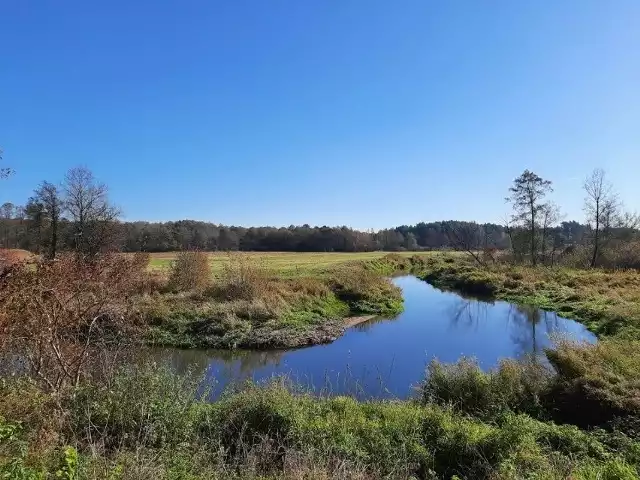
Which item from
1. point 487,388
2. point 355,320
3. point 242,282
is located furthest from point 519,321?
point 242,282

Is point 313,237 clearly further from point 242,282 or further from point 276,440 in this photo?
point 276,440

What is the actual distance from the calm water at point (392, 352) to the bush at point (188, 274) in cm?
843

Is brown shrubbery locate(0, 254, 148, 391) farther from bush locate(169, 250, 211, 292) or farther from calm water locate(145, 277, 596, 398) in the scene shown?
bush locate(169, 250, 211, 292)

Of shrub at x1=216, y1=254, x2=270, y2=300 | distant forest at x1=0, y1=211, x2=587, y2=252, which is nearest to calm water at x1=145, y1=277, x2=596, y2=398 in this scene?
shrub at x1=216, y1=254, x2=270, y2=300

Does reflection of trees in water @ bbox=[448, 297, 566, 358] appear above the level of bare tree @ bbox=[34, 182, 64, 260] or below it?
below

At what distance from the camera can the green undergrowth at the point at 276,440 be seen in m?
5.55

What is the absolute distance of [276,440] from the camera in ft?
23.9

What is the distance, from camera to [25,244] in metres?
36.0

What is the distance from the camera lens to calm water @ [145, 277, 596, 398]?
42.9 ft

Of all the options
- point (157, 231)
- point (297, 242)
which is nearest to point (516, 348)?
point (157, 231)

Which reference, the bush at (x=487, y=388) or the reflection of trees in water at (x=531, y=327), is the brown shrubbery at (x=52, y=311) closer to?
the bush at (x=487, y=388)

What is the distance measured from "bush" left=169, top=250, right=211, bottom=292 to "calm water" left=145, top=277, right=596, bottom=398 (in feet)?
27.7

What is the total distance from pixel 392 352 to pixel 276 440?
402 inches

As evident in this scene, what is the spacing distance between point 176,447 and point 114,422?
1363mm
